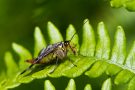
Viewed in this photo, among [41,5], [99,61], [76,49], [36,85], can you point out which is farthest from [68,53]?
[41,5]

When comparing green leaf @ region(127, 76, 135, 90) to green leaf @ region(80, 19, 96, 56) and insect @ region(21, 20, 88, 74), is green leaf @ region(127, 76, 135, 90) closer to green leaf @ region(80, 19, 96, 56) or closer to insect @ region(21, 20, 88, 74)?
green leaf @ region(80, 19, 96, 56)

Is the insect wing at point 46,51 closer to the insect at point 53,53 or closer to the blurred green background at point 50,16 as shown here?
the insect at point 53,53

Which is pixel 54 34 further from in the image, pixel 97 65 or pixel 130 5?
pixel 130 5

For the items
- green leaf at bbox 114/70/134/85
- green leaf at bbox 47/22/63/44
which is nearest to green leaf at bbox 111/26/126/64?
green leaf at bbox 114/70/134/85

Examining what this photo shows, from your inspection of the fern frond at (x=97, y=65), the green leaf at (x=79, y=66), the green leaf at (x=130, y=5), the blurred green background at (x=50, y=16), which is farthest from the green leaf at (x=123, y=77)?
the blurred green background at (x=50, y=16)

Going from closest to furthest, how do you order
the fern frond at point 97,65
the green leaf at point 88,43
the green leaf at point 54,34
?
the fern frond at point 97,65, the green leaf at point 88,43, the green leaf at point 54,34

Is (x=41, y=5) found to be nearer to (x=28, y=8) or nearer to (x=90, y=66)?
(x=28, y=8)

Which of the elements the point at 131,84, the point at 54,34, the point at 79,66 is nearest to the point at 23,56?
the point at 54,34
